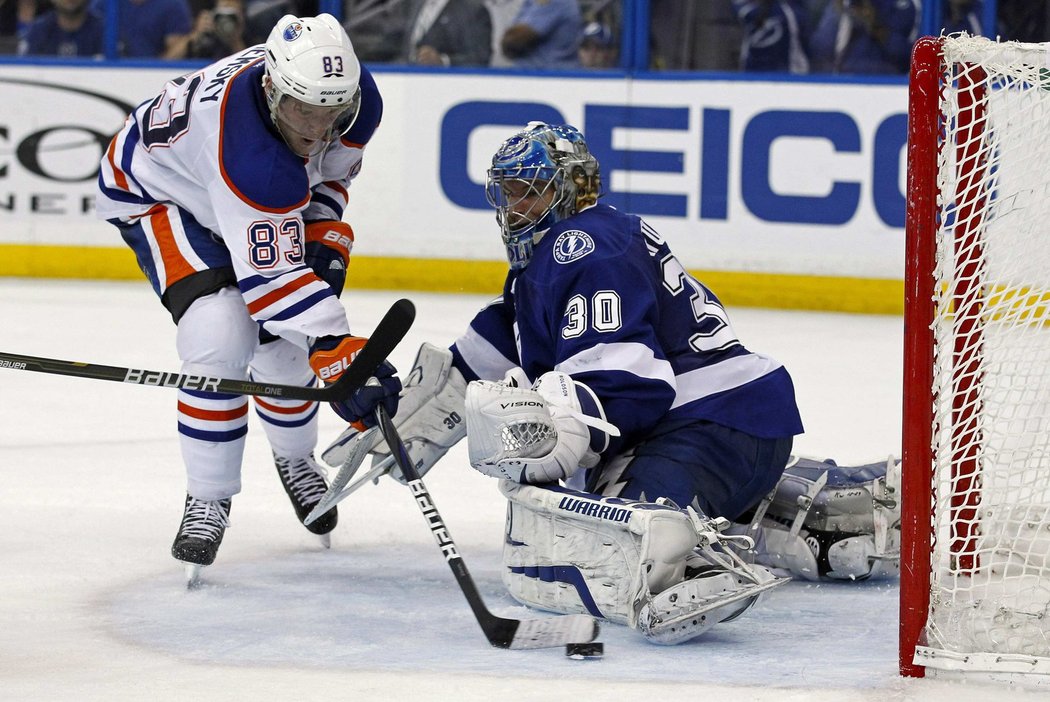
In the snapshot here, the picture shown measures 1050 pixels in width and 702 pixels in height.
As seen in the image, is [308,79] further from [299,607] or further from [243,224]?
[299,607]

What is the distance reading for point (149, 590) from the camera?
9.21 feet

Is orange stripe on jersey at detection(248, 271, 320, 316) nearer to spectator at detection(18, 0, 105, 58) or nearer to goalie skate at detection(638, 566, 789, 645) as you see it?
goalie skate at detection(638, 566, 789, 645)

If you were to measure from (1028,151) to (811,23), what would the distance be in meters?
3.98

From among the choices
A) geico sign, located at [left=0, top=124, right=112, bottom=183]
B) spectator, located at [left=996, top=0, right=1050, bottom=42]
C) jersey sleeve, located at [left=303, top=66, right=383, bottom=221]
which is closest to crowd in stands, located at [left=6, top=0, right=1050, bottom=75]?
spectator, located at [left=996, top=0, right=1050, bottom=42]

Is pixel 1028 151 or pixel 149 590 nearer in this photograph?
pixel 1028 151

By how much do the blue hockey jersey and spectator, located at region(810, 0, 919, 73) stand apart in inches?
146

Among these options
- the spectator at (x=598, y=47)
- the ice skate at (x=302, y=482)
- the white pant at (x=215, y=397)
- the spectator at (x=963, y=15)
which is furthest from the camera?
the spectator at (x=598, y=47)

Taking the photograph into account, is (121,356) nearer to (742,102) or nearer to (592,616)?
(742,102)

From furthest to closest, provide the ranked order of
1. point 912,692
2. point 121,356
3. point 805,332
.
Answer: point 805,332, point 121,356, point 912,692

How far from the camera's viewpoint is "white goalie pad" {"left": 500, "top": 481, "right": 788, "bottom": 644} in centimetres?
245

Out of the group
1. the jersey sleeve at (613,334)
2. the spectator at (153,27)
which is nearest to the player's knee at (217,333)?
the jersey sleeve at (613,334)

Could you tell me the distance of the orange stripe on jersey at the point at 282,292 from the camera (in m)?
2.79

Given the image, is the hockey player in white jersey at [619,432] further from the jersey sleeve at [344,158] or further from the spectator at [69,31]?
the spectator at [69,31]

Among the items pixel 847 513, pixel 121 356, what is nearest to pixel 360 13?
pixel 121 356
